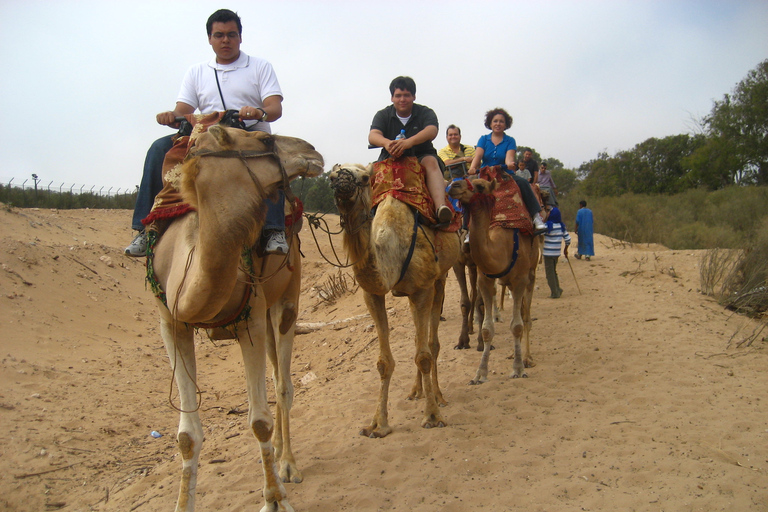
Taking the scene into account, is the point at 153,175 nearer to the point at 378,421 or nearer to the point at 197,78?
the point at 197,78

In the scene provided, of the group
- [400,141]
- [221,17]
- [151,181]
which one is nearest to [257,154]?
[151,181]

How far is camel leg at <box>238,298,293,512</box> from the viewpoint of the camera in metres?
3.53

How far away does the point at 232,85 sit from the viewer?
4.22 meters

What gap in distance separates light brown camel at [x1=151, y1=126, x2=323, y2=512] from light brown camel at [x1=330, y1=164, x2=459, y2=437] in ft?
2.40

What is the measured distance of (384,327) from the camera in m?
5.15

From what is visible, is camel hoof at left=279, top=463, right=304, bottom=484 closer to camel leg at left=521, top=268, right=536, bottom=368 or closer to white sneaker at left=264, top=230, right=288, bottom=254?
white sneaker at left=264, top=230, right=288, bottom=254

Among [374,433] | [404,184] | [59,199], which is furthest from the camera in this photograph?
[59,199]

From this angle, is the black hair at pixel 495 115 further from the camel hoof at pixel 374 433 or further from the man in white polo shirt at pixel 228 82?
the camel hoof at pixel 374 433

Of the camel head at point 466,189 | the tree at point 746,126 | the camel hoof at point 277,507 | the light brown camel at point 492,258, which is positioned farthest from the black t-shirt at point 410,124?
the tree at point 746,126

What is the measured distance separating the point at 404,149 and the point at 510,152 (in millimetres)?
2812

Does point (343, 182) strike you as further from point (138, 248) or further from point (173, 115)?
point (138, 248)

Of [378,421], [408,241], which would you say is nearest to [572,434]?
A: [378,421]

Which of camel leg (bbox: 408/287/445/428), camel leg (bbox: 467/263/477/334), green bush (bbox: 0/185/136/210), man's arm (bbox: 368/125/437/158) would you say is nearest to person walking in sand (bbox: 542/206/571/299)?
camel leg (bbox: 467/263/477/334)

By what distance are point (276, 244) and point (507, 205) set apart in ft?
14.1
